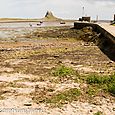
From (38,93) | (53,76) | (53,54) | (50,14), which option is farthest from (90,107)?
(50,14)

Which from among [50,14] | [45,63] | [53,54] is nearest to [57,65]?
[45,63]

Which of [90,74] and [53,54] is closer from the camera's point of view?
[90,74]

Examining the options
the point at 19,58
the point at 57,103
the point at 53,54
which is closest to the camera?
the point at 57,103

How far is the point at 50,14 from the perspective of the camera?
5325 inches

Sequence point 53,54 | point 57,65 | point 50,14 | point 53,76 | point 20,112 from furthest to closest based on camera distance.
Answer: point 50,14 < point 53,54 < point 57,65 < point 53,76 < point 20,112

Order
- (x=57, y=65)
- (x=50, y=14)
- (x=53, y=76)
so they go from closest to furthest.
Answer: (x=53, y=76), (x=57, y=65), (x=50, y=14)

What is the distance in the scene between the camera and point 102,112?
8703 millimetres

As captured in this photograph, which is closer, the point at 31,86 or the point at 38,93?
the point at 38,93

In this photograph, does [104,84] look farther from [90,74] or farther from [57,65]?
[57,65]

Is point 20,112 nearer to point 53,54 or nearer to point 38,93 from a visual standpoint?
point 38,93

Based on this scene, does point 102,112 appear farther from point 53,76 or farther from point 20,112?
point 53,76

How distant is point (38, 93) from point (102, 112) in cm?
236

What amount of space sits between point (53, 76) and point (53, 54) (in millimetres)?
5997

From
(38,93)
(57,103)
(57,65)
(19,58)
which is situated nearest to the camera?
(57,103)
